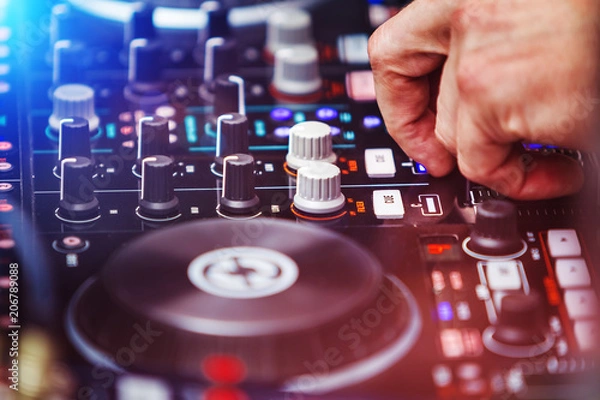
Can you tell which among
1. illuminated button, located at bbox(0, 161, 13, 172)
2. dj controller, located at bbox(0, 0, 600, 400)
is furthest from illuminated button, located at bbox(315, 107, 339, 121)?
illuminated button, located at bbox(0, 161, 13, 172)

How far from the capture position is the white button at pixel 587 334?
1023 millimetres

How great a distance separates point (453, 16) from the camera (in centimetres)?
118

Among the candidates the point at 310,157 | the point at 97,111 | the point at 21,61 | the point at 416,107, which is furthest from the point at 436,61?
the point at 21,61

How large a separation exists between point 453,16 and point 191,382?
1.68ft

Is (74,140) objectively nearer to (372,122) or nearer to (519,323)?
(372,122)

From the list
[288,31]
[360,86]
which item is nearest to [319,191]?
[360,86]

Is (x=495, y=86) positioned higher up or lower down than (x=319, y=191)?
higher up

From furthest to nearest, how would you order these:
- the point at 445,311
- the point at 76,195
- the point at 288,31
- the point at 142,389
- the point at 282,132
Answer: the point at 288,31
the point at 282,132
the point at 76,195
the point at 445,311
the point at 142,389

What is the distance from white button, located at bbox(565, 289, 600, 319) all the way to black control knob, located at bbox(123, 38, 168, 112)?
676 millimetres

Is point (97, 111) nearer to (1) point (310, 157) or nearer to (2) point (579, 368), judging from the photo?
(1) point (310, 157)

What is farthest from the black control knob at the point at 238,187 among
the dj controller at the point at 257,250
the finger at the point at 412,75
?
the finger at the point at 412,75

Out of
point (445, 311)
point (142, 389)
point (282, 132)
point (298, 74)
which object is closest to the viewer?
point (142, 389)

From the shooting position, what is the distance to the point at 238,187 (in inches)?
47.9

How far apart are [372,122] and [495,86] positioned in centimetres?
36
